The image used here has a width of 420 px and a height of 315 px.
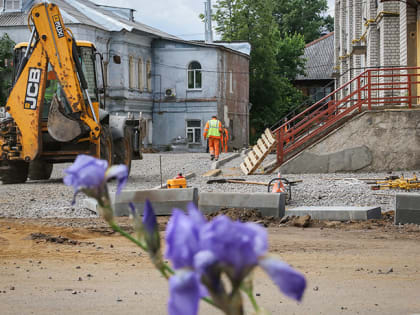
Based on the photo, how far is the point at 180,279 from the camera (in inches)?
45.4

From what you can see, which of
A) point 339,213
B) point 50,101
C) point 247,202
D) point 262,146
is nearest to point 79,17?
point 262,146

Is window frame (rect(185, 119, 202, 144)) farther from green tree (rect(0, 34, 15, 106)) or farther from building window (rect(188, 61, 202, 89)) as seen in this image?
green tree (rect(0, 34, 15, 106))

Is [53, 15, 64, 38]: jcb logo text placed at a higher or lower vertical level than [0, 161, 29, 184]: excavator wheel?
higher

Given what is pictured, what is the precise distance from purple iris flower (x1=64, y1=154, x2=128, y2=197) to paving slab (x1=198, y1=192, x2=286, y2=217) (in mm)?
9928

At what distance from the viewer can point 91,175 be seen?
1607mm

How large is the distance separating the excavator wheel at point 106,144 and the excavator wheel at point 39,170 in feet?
8.56

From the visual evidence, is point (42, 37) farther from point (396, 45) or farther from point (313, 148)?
point (396, 45)

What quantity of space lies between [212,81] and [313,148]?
2925cm

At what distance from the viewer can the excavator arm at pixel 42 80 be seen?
17.7 m

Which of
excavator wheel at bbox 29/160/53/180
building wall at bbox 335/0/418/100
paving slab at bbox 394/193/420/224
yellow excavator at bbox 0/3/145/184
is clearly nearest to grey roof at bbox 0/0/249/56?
building wall at bbox 335/0/418/100

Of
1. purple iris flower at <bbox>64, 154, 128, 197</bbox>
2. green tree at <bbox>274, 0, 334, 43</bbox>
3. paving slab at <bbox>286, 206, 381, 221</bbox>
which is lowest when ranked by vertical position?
paving slab at <bbox>286, 206, 381, 221</bbox>

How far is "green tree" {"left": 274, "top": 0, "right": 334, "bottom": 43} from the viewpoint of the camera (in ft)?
268

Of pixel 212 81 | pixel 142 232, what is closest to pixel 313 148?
pixel 142 232

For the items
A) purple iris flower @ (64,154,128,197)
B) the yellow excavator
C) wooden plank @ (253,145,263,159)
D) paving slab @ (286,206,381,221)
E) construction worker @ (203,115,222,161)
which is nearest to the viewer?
purple iris flower @ (64,154,128,197)
